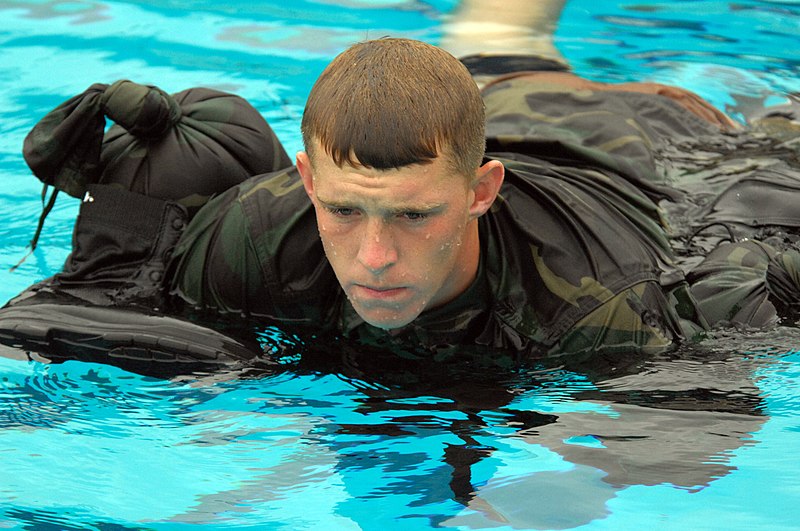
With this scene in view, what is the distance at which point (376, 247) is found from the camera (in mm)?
2629

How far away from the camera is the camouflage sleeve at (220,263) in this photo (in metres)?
3.13

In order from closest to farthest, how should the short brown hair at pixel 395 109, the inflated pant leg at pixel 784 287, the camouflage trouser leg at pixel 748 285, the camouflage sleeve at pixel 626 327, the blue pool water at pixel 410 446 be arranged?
the short brown hair at pixel 395 109 < the blue pool water at pixel 410 446 < the camouflage sleeve at pixel 626 327 < the camouflage trouser leg at pixel 748 285 < the inflated pant leg at pixel 784 287

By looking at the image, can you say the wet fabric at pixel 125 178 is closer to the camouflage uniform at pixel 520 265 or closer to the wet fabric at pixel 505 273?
the camouflage uniform at pixel 520 265

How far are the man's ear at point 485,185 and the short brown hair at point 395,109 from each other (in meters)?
0.05

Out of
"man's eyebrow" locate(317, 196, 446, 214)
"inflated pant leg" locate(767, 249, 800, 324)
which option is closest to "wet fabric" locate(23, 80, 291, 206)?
"man's eyebrow" locate(317, 196, 446, 214)

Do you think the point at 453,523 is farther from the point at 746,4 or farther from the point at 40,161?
the point at 746,4

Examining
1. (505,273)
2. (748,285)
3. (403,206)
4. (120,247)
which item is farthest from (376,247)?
(748,285)

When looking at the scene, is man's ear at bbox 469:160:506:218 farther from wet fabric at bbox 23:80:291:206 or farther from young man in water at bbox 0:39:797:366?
wet fabric at bbox 23:80:291:206

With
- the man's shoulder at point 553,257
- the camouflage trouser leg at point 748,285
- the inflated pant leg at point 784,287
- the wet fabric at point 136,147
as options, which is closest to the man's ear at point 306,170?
the man's shoulder at point 553,257

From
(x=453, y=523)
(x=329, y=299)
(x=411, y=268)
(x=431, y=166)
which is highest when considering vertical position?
(x=431, y=166)

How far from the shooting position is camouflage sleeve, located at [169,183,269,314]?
3135 millimetres

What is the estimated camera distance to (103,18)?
614 centimetres

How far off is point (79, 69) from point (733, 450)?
3.78 m

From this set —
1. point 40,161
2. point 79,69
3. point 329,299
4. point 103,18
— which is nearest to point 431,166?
point 329,299
